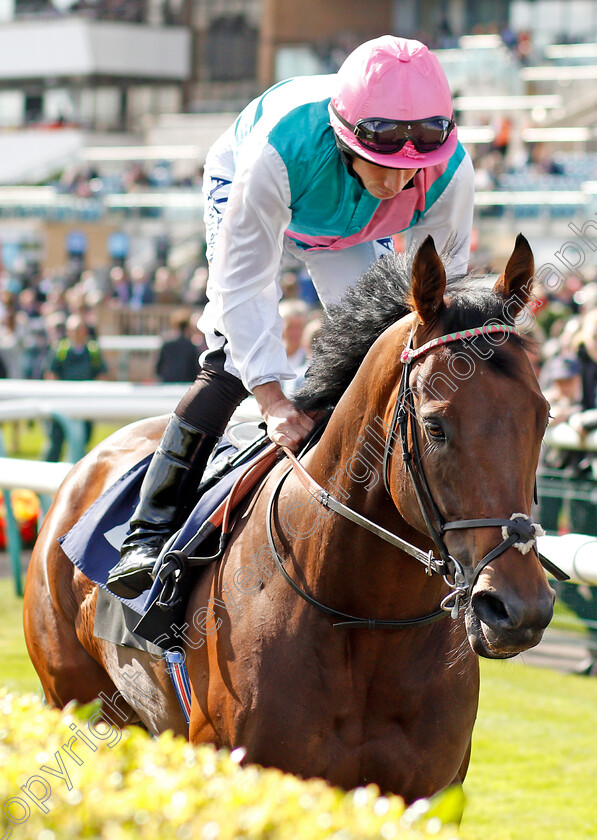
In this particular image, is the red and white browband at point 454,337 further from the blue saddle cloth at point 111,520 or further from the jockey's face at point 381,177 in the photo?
the blue saddle cloth at point 111,520

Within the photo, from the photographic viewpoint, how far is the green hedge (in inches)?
56.1

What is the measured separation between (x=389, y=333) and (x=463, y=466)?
479 millimetres

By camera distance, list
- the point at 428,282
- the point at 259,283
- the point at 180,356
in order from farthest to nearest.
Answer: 1. the point at 180,356
2. the point at 259,283
3. the point at 428,282

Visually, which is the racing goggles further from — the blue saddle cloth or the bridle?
the blue saddle cloth

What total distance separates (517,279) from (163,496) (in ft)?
3.81

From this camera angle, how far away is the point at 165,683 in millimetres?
2986

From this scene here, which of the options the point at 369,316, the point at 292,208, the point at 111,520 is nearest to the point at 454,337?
the point at 369,316

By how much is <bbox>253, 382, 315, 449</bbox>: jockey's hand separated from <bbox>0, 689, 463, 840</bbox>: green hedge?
1.11 meters

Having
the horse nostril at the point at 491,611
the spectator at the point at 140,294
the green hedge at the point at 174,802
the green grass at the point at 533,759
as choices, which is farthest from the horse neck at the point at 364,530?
the spectator at the point at 140,294

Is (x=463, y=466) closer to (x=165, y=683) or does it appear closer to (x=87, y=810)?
(x=87, y=810)

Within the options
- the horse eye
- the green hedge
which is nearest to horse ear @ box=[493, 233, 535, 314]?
the horse eye

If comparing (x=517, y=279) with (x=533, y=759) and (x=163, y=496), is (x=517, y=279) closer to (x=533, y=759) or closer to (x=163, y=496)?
(x=163, y=496)

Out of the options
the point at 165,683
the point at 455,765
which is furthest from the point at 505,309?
the point at 165,683

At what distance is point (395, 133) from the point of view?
263 centimetres
